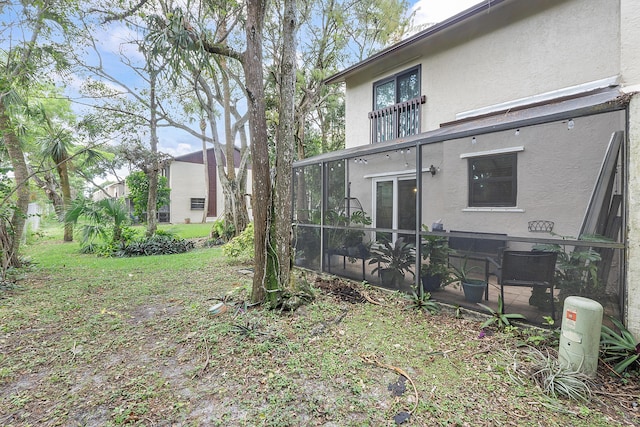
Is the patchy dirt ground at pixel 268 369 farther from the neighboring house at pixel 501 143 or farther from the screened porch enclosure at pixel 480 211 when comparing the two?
the neighboring house at pixel 501 143

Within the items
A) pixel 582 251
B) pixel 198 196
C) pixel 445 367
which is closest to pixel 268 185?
pixel 445 367

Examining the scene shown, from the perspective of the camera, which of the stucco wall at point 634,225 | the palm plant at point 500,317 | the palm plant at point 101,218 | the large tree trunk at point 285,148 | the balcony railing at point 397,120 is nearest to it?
the stucco wall at point 634,225

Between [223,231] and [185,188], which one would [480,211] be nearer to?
[223,231]

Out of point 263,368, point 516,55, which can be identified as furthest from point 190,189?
point 263,368

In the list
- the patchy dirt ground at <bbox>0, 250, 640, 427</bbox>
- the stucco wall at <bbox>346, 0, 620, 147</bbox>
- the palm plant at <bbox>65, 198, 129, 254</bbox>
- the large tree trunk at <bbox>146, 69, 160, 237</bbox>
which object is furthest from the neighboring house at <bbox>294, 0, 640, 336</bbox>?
the large tree trunk at <bbox>146, 69, 160, 237</bbox>

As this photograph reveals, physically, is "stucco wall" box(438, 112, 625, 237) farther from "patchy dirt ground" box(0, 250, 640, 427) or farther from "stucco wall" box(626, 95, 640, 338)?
"patchy dirt ground" box(0, 250, 640, 427)

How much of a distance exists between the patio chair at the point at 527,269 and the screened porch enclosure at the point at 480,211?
7 cm

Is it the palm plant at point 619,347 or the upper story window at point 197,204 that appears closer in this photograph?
the palm plant at point 619,347

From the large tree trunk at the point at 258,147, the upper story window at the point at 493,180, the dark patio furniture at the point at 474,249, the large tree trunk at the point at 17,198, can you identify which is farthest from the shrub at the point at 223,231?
Result: the dark patio furniture at the point at 474,249

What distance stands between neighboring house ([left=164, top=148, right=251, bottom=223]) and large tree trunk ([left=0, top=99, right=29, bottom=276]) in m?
15.8

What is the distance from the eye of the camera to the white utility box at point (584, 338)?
7.99 feet

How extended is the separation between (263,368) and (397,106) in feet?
24.2

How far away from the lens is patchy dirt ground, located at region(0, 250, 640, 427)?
82.0 inches

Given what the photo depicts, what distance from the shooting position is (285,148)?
4.12m
